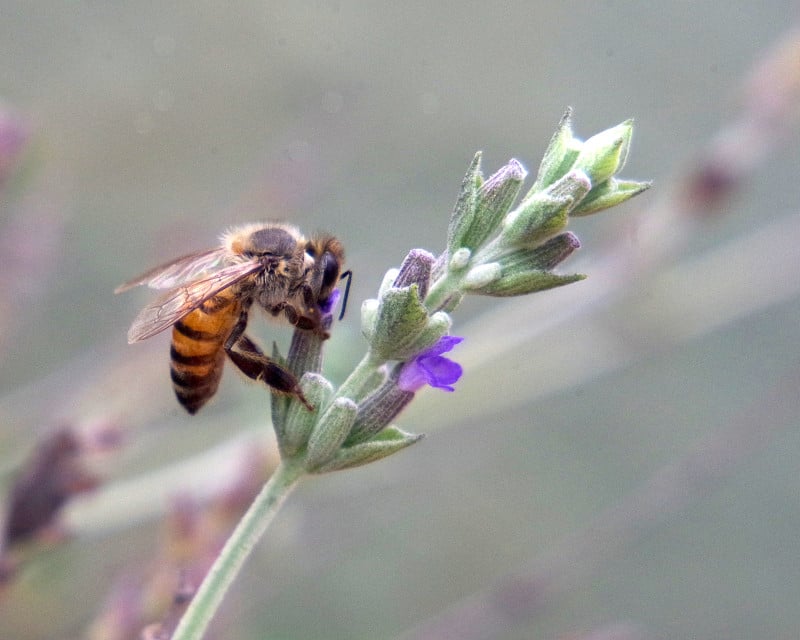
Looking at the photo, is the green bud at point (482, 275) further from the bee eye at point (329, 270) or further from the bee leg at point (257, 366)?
the bee eye at point (329, 270)

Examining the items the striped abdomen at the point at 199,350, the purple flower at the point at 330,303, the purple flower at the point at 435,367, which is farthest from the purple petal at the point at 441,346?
the striped abdomen at the point at 199,350

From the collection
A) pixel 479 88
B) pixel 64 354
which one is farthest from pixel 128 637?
pixel 479 88

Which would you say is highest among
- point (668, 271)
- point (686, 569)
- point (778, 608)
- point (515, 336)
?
point (668, 271)

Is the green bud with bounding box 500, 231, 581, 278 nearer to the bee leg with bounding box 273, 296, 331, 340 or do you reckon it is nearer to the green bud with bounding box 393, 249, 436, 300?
the green bud with bounding box 393, 249, 436, 300

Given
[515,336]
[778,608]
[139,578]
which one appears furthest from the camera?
[778,608]

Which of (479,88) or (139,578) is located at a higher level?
(479,88)

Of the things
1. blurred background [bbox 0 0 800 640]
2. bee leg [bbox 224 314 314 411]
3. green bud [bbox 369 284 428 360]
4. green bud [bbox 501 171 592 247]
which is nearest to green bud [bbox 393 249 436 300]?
green bud [bbox 369 284 428 360]

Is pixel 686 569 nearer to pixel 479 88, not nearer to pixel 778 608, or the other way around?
pixel 778 608

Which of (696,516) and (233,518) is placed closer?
(233,518)
